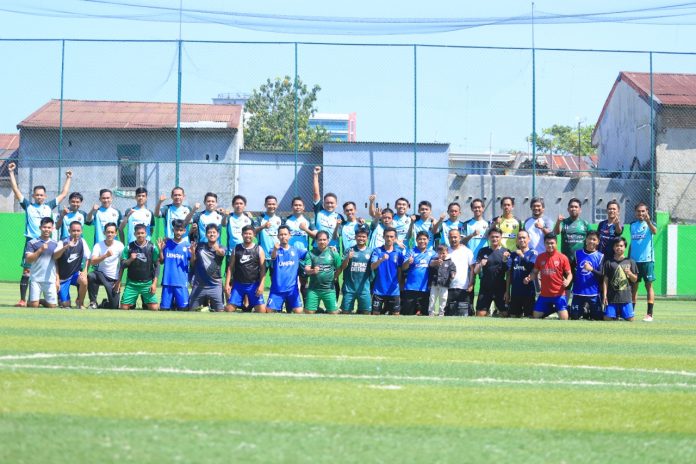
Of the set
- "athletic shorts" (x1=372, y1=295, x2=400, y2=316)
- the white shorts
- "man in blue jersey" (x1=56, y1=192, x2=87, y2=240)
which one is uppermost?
"man in blue jersey" (x1=56, y1=192, x2=87, y2=240)

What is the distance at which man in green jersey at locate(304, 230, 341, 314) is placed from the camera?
16.9 m

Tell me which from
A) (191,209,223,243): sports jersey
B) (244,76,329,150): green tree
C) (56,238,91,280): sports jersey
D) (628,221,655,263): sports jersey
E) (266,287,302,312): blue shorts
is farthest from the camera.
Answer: (244,76,329,150): green tree

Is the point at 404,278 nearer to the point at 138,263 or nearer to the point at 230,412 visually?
the point at 138,263

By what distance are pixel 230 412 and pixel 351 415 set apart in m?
0.68

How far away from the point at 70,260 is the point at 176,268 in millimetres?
1730

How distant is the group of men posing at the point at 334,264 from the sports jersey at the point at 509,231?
17 mm

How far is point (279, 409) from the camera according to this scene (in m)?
5.64

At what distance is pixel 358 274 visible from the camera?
17.1 meters

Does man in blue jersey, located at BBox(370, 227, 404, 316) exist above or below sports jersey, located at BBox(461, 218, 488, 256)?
below

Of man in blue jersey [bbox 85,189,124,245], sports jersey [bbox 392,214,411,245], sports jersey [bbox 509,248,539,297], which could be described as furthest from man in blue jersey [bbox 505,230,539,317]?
man in blue jersey [bbox 85,189,124,245]

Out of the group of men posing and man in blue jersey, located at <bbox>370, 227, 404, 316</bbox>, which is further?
man in blue jersey, located at <bbox>370, 227, 404, 316</bbox>

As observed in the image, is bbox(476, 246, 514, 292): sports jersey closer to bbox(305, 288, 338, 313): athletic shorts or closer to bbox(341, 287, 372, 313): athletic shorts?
bbox(341, 287, 372, 313): athletic shorts

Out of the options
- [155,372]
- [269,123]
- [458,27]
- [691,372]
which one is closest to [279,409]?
[155,372]

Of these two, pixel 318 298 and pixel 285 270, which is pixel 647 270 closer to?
pixel 318 298
